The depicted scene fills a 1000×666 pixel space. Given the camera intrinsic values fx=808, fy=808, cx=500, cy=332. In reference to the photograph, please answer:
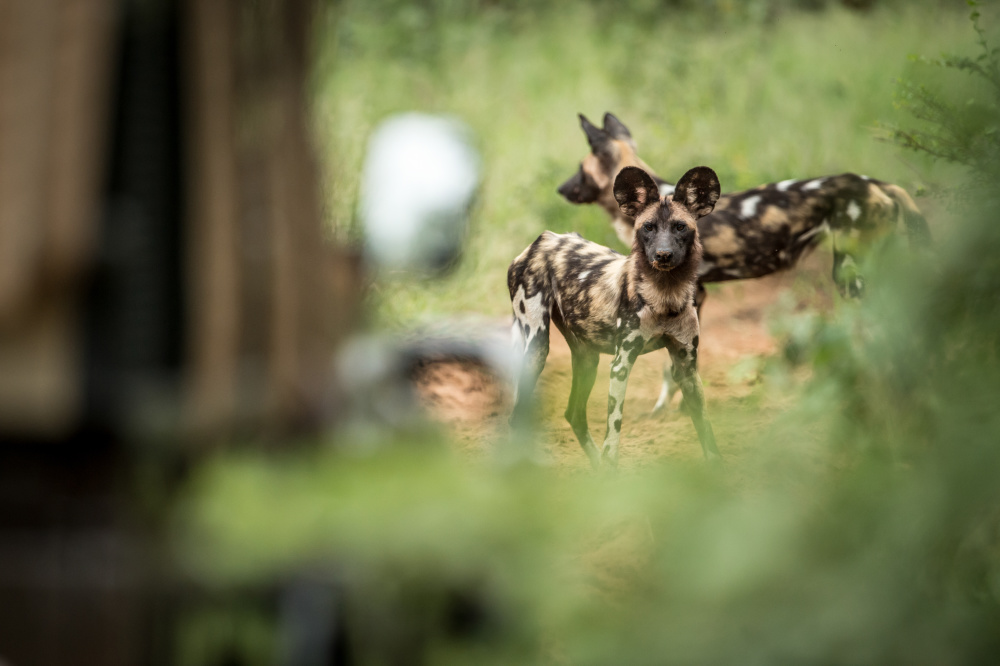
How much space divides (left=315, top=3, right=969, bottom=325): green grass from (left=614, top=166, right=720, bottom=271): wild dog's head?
3cm

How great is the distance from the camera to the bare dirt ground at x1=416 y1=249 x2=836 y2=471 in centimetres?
85

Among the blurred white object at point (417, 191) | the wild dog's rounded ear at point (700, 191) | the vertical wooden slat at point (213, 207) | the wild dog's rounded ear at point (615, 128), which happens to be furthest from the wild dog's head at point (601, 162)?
the vertical wooden slat at point (213, 207)

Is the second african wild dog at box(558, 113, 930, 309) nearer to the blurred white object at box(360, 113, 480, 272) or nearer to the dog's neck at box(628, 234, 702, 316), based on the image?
the dog's neck at box(628, 234, 702, 316)

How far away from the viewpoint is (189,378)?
2729 mm

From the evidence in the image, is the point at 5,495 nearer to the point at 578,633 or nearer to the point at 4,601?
the point at 4,601

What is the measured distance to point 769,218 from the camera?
0.95 metres

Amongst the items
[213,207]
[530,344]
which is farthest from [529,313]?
[213,207]

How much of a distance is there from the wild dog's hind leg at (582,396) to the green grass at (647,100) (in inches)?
5.7

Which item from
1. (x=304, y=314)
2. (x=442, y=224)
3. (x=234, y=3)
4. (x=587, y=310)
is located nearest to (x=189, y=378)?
(x=304, y=314)

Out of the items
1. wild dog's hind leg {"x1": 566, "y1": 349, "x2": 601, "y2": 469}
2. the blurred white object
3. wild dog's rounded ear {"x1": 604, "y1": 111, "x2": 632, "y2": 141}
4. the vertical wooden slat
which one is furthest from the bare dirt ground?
the vertical wooden slat

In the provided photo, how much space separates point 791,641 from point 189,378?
2.48 metres

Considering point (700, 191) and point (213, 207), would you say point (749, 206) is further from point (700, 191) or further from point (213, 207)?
point (213, 207)

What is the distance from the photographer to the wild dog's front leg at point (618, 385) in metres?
0.94

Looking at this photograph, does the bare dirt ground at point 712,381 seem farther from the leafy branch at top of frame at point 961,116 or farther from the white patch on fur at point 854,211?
the leafy branch at top of frame at point 961,116
